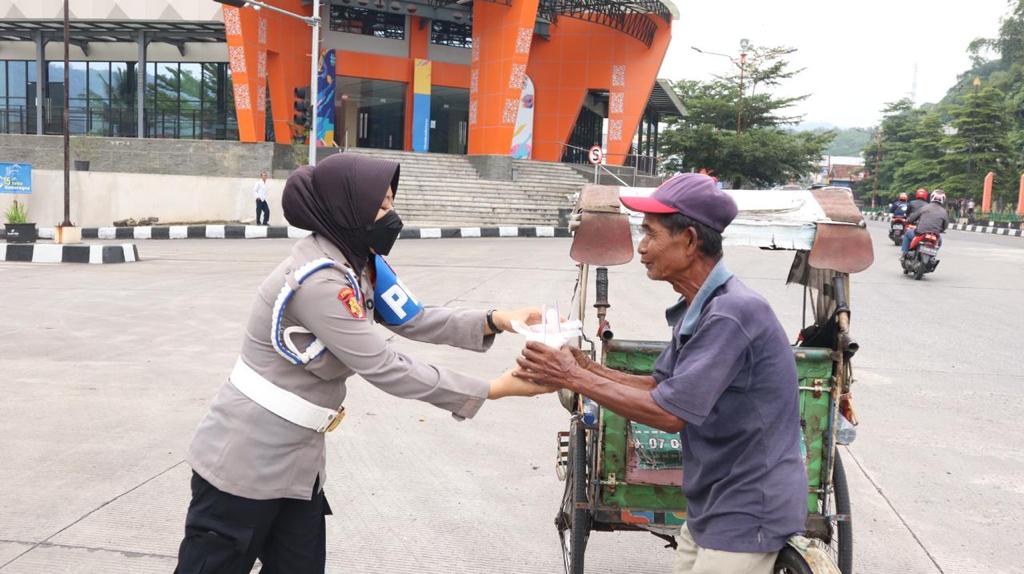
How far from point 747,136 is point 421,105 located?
1781 centimetres

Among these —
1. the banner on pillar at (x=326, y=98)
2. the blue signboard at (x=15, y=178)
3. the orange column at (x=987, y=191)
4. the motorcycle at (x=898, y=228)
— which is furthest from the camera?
→ the orange column at (x=987, y=191)

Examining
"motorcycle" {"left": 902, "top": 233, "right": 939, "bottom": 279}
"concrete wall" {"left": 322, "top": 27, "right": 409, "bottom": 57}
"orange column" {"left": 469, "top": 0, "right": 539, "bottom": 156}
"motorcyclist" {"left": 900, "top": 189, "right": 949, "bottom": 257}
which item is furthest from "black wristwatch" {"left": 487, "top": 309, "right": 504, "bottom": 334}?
"concrete wall" {"left": 322, "top": 27, "right": 409, "bottom": 57}

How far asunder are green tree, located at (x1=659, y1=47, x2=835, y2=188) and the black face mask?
138 feet

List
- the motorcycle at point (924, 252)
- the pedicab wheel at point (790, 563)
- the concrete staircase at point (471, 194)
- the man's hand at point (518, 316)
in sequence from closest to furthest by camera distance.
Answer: the pedicab wheel at point (790, 563) < the man's hand at point (518, 316) < the motorcycle at point (924, 252) < the concrete staircase at point (471, 194)

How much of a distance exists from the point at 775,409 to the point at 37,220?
24.3 metres

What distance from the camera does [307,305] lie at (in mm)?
2145

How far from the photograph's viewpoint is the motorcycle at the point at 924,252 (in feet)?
45.4

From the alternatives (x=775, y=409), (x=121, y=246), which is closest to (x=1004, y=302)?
(x=775, y=409)

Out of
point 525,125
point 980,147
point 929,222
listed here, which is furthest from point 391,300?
point 980,147

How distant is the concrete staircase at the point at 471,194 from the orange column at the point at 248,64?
397 cm

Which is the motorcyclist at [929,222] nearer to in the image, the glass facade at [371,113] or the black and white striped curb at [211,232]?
the black and white striped curb at [211,232]

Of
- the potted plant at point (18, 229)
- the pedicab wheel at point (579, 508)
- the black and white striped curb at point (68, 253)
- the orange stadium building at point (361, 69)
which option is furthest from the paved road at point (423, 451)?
the orange stadium building at point (361, 69)

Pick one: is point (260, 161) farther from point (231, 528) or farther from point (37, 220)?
point (231, 528)

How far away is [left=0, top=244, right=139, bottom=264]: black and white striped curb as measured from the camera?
1461 cm
